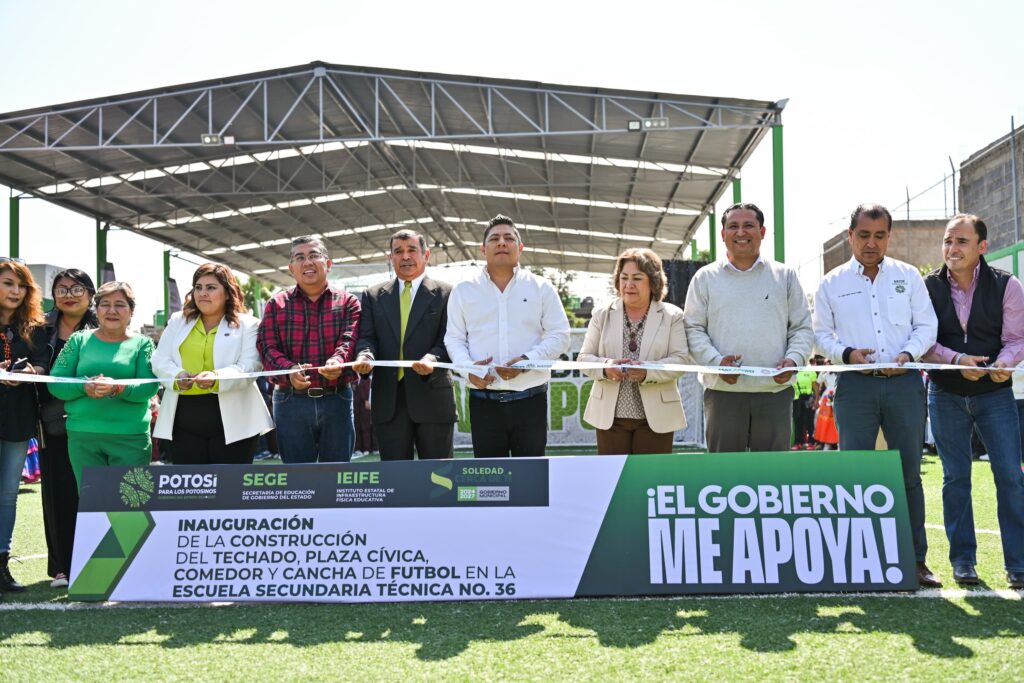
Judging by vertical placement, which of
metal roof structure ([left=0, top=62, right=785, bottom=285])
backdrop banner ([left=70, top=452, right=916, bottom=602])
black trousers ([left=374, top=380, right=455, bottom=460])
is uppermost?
metal roof structure ([left=0, top=62, right=785, bottom=285])

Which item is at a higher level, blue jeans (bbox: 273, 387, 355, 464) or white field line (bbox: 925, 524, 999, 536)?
blue jeans (bbox: 273, 387, 355, 464)

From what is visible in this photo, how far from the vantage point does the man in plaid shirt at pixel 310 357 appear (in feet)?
15.5

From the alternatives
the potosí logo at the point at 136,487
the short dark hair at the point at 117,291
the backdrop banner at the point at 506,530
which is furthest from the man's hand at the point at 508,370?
the short dark hair at the point at 117,291

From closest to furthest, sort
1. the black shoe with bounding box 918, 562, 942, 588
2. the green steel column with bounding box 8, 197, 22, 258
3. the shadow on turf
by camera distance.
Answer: the shadow on turf
the black shoe with bounding box 918, 562, 942, 588
the green steel column with bounding box 8, 197, 22, 258

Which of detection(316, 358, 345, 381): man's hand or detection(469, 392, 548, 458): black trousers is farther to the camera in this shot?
detection(469, 392, 548, 458): black trousers

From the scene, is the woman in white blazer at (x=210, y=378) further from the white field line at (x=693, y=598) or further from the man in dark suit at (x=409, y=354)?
the white field line at (x=693, y=598)

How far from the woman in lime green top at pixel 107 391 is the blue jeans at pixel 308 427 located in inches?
30.9

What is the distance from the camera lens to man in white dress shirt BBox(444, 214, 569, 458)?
4707 mm

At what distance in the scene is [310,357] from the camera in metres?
4.83

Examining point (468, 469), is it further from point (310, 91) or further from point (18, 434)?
point (310, 91)

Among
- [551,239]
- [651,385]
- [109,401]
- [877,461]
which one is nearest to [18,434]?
[109,401]

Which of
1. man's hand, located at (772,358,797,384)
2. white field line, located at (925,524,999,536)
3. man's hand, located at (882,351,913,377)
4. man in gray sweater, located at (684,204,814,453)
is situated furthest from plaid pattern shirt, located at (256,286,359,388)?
white field line, located at (925,524,999,536)

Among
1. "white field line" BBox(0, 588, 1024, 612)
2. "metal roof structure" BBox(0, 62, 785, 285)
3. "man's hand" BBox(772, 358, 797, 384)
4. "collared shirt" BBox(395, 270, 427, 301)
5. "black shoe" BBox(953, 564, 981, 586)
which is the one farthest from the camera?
"metal roof structure" BBox(0, 62, 785, 285)

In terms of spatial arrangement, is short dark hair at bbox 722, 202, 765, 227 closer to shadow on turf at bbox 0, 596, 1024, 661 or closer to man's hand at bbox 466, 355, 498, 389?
man's hand at bbox 466, 355, 498, 389
